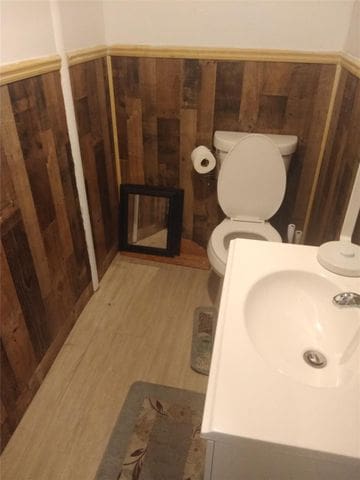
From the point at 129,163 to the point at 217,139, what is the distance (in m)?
0.61

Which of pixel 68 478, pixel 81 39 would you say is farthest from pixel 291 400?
pixel 81 39

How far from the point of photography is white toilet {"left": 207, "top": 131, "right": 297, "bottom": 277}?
5.62 feet

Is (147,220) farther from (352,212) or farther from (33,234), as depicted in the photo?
(352,212)

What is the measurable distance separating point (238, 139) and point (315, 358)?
128 cm

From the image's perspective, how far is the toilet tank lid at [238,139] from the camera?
176 cm

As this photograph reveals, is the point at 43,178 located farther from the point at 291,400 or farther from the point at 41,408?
the point at 291,400

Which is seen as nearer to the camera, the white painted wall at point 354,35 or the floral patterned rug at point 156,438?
the floral patterned rug at point 156,438

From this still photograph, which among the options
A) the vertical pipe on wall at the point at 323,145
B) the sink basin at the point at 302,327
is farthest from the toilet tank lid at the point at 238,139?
the sink basin at the point at 302,327

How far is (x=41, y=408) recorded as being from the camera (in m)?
1.45

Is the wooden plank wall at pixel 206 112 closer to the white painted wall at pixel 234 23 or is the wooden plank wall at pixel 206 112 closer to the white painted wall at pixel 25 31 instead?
the white painted wall at pixel 234 23

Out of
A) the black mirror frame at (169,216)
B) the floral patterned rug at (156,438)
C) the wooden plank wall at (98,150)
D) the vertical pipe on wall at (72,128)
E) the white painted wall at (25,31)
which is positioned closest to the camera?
the white painted wall at (25,31)

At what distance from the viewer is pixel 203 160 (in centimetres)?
191

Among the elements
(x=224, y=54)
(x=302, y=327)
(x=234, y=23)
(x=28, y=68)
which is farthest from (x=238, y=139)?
(x=302, y=327)

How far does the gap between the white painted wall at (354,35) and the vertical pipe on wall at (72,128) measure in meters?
1.23
